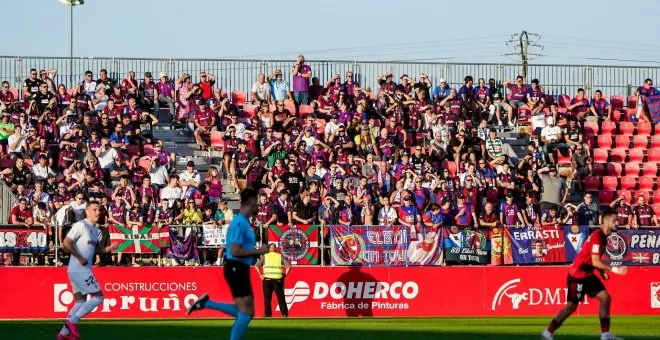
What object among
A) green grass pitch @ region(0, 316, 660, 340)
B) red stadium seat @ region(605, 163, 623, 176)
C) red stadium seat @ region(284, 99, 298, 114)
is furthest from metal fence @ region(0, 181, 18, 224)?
red stadium seat @ region(605, 163, 623, 176)

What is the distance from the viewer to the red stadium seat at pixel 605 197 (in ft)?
115

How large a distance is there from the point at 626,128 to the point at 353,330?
63.0ft

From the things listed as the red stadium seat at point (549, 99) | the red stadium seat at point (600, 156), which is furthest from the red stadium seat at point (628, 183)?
the red stadium seat at point (549, 99)

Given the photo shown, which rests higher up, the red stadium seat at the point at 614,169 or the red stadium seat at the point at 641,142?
the red stadium seat at the point at 641,142

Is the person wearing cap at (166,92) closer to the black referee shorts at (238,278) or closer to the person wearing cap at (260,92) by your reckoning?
the person wearing cap at (260,92)

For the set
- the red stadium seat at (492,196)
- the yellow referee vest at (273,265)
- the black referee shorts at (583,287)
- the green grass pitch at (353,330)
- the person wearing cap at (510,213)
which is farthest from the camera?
the red stadium seat at (492,196)

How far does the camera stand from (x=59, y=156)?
31.1 metres

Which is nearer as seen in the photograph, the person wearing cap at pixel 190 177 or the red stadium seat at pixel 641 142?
the person wearing cap at pixel 190 177

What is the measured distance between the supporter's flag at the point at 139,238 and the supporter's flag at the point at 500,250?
7839 millimetres

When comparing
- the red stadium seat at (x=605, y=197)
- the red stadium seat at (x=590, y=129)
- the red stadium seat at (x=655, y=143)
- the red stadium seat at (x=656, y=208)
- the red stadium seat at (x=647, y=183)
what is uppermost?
the red stadium seat at (x=590, y=129)

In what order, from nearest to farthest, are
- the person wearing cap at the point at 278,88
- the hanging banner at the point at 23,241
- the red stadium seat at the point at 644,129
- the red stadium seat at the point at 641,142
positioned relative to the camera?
the hanging banner at the point at 23,241 < the person wearing cap at the point at 278,88 < the red stadium seat at the point at 641,142 < the red stadium seat at the point at 644,129

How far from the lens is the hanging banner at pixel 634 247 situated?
A: 3042cm

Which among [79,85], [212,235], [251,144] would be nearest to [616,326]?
[212,235]

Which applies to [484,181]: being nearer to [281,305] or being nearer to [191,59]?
[281,305]
